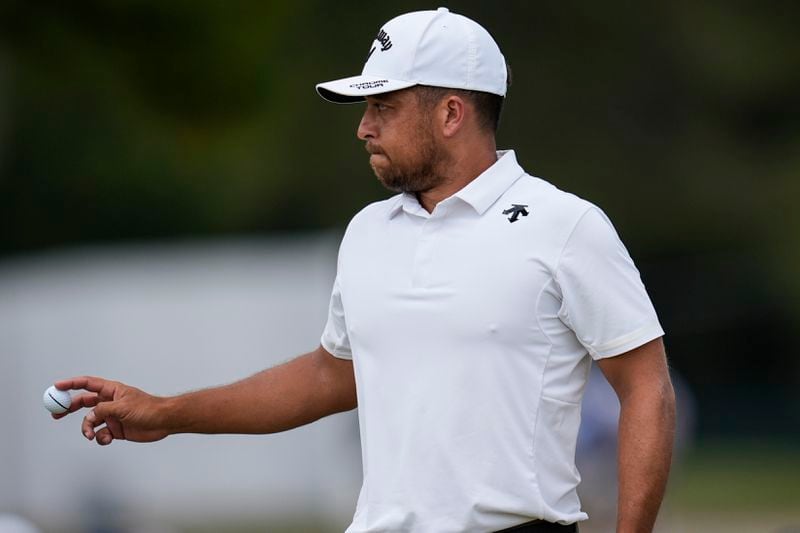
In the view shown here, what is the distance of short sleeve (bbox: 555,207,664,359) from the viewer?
4414 millimetres

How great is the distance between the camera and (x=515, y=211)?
455cm

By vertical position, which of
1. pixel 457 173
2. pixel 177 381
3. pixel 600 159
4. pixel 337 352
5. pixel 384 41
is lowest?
pixel 177 381

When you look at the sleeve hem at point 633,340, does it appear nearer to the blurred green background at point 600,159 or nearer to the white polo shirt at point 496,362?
the white polo shirt at point 496,362

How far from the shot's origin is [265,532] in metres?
16.2

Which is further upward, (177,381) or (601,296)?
(601,296)

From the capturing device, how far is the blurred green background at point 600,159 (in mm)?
27219

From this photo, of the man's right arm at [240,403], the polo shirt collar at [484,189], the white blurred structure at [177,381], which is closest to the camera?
the polo shirt collar at [484,189]

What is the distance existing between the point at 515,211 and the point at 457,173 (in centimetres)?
23

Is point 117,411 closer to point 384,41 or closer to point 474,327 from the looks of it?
point 474,327

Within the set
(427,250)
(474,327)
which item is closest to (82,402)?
(427,250)

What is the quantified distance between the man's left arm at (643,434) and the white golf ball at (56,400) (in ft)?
4.80

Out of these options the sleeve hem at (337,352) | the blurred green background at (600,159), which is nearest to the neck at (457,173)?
the sleeve hem at (337,352)

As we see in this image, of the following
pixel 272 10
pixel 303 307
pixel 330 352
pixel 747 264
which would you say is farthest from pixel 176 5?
pixel 747 264

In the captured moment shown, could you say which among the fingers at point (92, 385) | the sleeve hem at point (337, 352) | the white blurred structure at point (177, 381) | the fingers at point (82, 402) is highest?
the fingers at point (92, 385)
